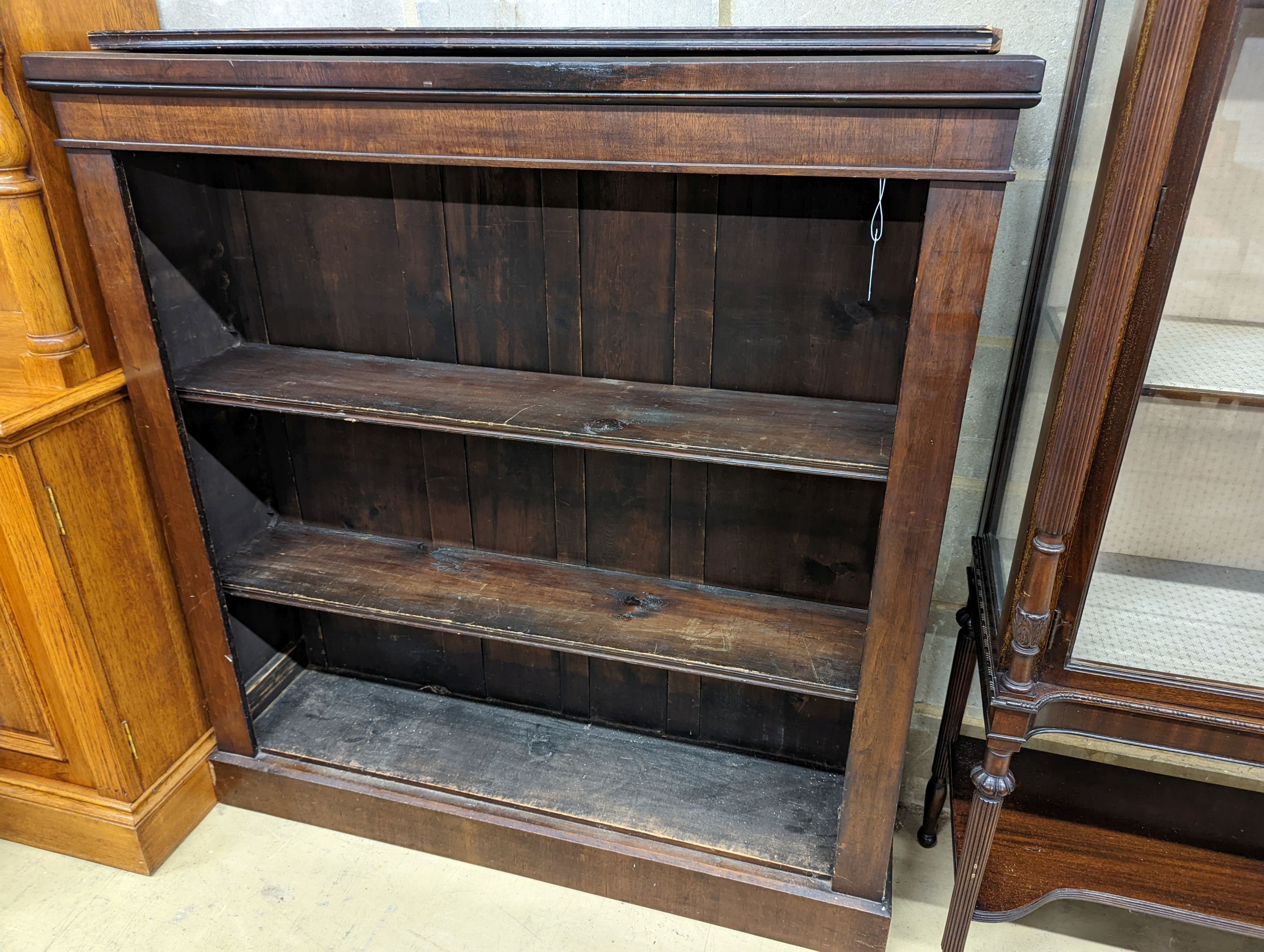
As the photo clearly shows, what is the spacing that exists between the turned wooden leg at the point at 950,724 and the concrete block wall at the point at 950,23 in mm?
131

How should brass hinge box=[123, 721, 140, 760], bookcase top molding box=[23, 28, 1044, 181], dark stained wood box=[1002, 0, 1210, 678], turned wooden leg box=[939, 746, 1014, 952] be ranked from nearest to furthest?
1. dark stained wood box=[1002, 0, 1210, 678]
2. bookcase top molding box=[23, 28, 1044, 181]
3. turned wooden leg box=[939, 746, 1014, 952]
4. brass hinge box=[123, 721, 140, 760]

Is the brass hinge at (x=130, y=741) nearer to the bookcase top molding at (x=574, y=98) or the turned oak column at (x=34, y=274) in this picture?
the turned oak column at (x=34, y=274)

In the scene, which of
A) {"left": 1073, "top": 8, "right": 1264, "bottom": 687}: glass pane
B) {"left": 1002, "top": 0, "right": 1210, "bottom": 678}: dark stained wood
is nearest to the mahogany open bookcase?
{"left": 1002, "top": 0, "right": 1210, "bottom": 678}: dark stained wood

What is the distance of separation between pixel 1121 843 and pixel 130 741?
1900 millimetres

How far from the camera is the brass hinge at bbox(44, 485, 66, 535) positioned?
1.55 m

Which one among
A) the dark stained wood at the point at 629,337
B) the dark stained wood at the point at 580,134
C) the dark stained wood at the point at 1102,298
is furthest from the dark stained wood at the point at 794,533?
the dark stained wood at the point at 580,134

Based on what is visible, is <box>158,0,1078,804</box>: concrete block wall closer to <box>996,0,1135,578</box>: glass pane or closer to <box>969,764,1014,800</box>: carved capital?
<box>996,0,1135,578</box>: glass pane

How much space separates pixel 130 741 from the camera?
5.85 feet

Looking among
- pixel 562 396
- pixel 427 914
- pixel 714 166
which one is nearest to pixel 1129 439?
pixel 714 166

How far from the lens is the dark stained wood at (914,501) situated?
45.3 inches

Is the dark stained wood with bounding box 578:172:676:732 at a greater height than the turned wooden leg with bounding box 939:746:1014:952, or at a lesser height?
greater

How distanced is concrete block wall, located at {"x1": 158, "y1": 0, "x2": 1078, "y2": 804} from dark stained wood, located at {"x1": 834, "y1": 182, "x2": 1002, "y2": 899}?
0.33 meters

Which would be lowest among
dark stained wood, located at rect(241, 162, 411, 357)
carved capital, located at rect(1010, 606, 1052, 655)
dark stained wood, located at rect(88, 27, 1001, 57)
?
carved capital, located at rect(1010, 606, 1052, 655)

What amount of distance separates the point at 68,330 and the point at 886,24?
1483mm
